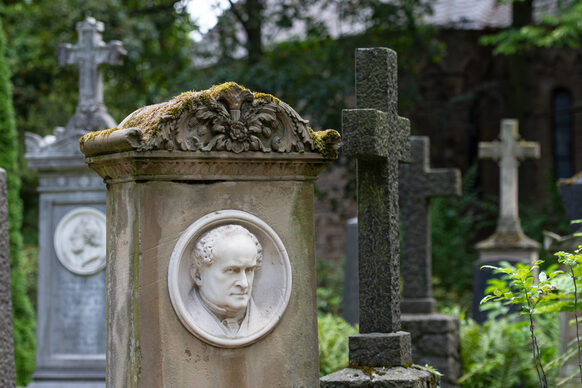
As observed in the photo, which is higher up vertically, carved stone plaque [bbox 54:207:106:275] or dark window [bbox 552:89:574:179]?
dark window [bbox 552:89:574:179]

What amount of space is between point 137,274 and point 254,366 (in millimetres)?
608

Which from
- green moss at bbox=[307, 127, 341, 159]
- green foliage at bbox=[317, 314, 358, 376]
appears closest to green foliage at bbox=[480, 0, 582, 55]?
green foliage at bbox=[317, 314, 358, 376]

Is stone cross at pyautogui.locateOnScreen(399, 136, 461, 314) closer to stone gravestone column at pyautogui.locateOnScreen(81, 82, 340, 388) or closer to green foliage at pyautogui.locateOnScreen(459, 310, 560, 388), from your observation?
green foliage at pyautogui.locateOnScreen(459, 310, 560, 388)

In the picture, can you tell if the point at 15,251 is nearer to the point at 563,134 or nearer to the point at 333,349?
the point at 333,349

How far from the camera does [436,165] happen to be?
22.2 metres

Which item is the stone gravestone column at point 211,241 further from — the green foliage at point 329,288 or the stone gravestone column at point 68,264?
the green foliage at point 329,288

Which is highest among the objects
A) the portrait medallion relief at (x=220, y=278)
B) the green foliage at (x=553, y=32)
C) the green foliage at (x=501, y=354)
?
the green foliage at (x=553, y=32)

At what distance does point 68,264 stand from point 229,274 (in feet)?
17.1

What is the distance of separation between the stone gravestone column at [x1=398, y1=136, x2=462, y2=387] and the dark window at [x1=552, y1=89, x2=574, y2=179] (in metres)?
14.9

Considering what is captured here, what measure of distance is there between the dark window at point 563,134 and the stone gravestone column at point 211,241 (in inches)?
768

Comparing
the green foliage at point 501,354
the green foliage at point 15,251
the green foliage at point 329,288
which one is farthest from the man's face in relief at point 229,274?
the green foliage at point 329,288

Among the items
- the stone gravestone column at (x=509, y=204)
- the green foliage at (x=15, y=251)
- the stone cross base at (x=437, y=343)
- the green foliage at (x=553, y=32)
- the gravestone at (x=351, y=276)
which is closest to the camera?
the stone cross base at (x=437, y=343)

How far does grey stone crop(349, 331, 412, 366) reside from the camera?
15.1 ft

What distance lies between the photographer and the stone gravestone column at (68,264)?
832cm
